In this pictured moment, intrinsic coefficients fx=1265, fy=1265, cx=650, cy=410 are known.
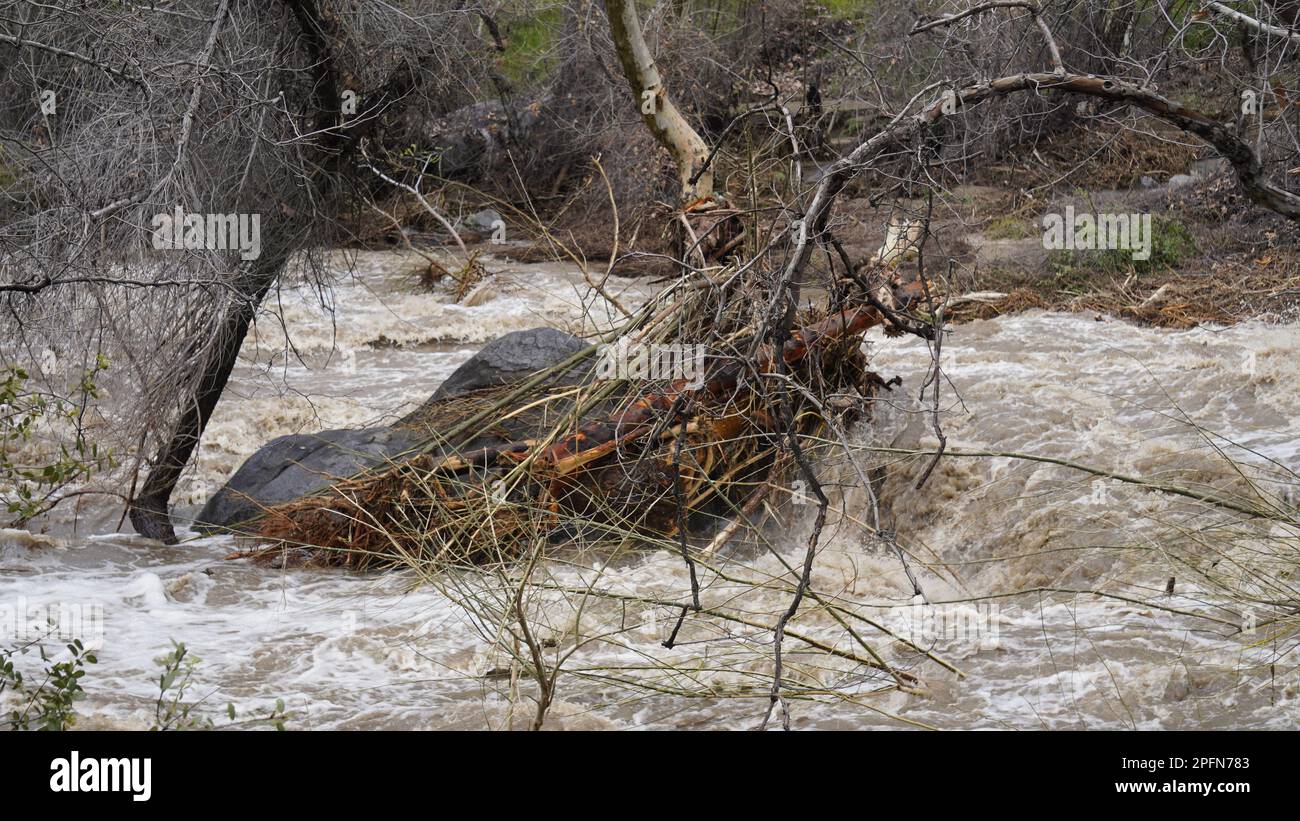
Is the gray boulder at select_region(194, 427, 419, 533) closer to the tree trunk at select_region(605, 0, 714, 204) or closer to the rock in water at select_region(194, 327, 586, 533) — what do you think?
the rock in water at select_region(194, 327, 586, 533)

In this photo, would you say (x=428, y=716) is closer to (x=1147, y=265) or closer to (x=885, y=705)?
(x=885, y=705)

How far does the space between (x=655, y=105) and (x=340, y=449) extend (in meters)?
3.63

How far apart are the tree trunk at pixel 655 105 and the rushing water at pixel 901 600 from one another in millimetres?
2285

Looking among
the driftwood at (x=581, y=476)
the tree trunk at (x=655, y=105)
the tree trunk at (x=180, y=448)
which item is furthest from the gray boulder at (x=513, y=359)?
the tree trunk at (x=655, y=105)

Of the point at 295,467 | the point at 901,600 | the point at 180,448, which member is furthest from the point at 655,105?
the point at 901,600

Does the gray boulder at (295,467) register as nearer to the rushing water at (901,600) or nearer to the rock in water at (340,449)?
the rock in water at (340,449)

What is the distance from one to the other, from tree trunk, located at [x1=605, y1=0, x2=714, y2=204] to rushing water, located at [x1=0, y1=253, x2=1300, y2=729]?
7.50ft

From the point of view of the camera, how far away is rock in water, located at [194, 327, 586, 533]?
8.50m

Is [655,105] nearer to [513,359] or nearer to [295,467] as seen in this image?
[513,359]

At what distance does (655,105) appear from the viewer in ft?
32.0

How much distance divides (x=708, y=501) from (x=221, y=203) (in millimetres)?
3481

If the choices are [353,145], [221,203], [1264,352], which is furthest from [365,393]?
[1264,352]

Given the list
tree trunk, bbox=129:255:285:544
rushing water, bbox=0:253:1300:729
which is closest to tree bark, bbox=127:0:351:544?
tree trunk, bbox=129:255:285:544

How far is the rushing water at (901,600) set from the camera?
5.20m
